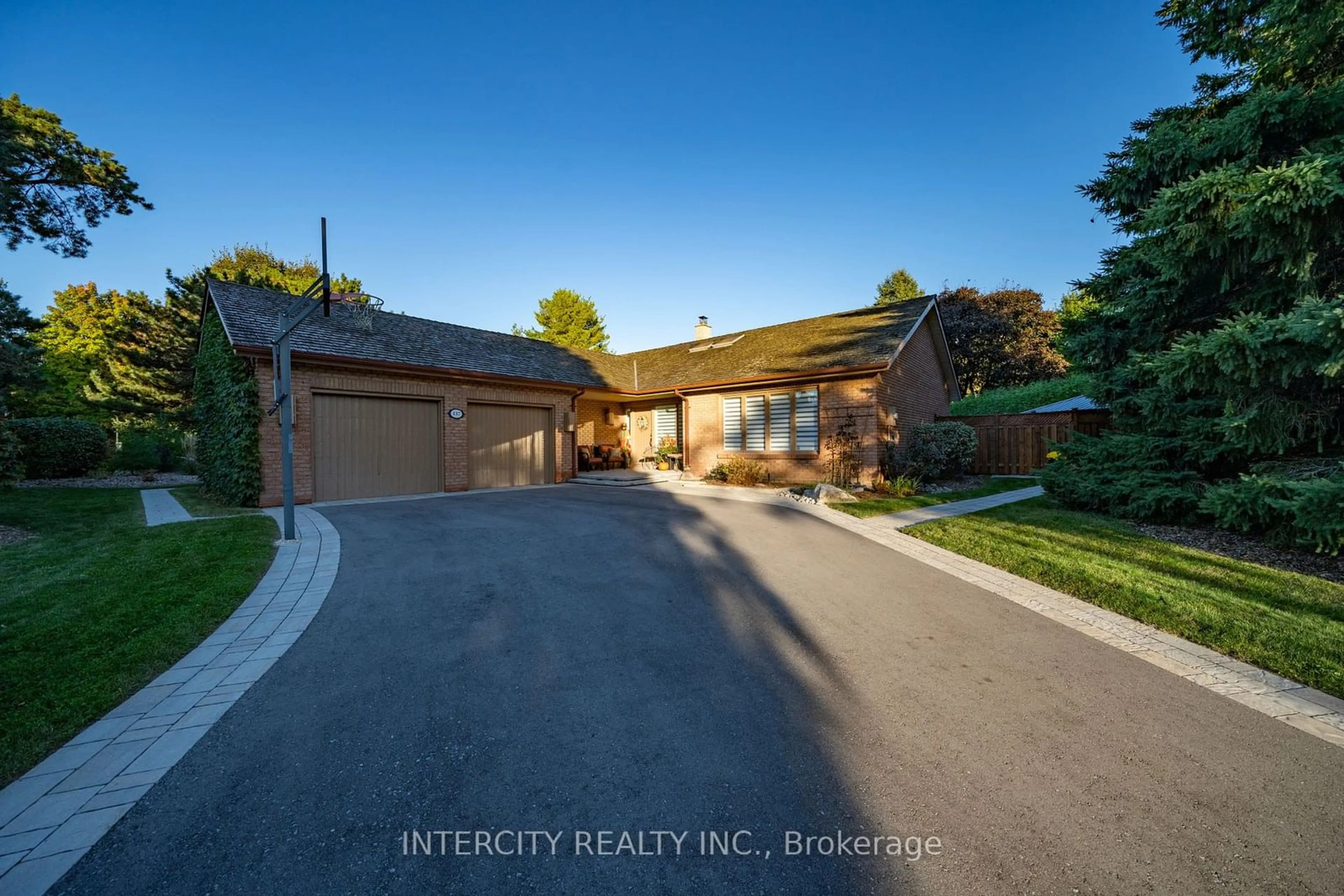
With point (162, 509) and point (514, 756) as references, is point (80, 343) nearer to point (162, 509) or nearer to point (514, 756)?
point (162, 509)

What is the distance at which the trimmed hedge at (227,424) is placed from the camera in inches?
370

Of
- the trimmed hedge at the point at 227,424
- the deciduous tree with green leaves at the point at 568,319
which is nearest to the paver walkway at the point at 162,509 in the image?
the trimmed hedge at the point at 227,424

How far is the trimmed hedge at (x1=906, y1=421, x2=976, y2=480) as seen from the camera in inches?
496

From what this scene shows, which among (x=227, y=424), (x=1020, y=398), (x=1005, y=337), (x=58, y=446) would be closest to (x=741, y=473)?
(x=227, y=424)

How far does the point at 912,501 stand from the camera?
409 inches

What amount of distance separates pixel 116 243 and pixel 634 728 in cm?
2296

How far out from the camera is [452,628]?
387 cm

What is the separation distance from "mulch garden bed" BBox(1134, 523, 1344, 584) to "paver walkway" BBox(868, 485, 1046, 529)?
2.52 meters

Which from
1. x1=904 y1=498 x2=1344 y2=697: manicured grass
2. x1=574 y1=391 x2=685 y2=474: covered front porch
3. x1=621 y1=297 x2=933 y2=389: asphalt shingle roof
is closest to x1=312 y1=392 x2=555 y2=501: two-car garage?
x1=574 y1=391 x2=685 y2=474: covered front porch

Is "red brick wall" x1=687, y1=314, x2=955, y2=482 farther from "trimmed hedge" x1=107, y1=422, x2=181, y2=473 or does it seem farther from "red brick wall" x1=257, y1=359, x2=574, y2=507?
"trimmed hedge" x1=107, y1=422, x2=181, y2=473

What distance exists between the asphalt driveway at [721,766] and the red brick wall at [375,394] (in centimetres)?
720

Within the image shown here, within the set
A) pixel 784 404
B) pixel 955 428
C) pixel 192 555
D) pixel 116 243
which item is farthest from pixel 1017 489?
pixel 116 243

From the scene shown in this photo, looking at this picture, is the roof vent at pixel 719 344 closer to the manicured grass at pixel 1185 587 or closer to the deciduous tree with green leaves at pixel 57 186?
the manicured grass at pixel 1185 587

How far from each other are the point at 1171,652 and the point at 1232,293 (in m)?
7.34
